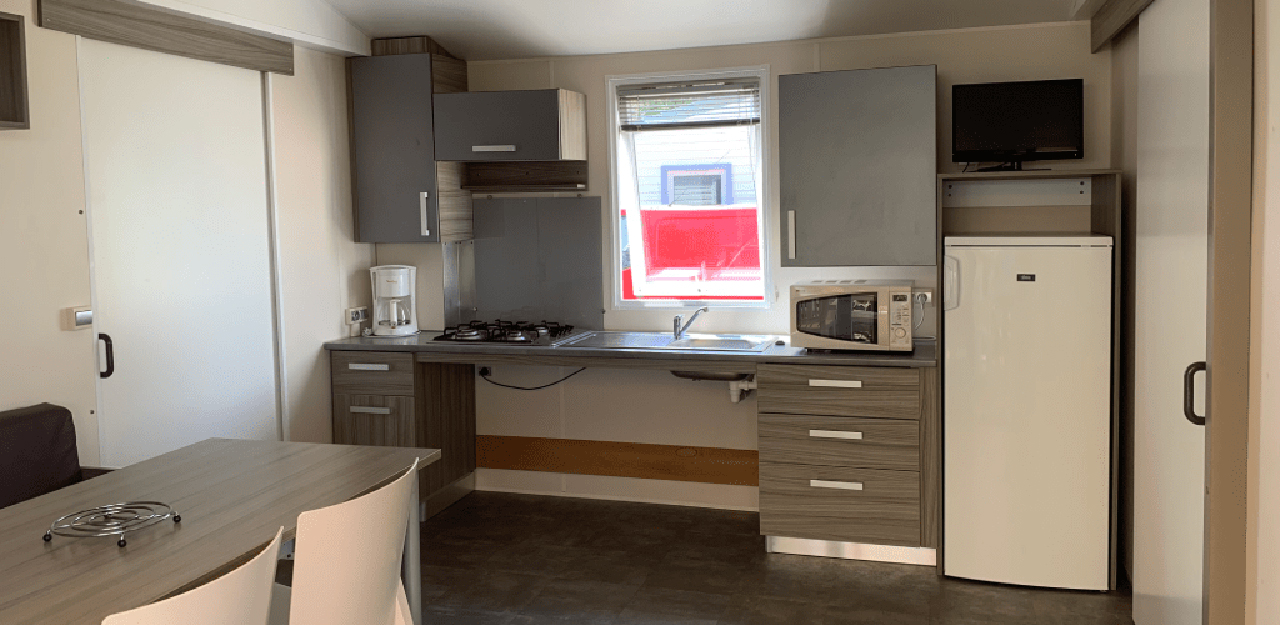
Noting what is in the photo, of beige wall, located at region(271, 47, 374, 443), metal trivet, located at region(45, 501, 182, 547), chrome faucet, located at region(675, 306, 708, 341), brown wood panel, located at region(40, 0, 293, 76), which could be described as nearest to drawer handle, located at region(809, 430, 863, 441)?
chrome faucet, located at region(675, 306, 708, 341)

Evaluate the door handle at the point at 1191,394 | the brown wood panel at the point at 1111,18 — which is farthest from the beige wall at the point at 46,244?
the brown wood panel at the point at 1111,18

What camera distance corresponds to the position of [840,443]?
13.4 ft

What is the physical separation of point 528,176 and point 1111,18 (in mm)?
2639

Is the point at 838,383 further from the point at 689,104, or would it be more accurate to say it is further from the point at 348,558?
the point at 348,558

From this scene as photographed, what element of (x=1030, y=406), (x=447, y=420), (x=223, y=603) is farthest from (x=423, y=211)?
(x=223, y=603)

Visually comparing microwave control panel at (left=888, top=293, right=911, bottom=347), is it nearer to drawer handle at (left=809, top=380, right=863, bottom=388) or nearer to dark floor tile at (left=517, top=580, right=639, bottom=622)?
drawer handle at (left=809, top=380, right=863, bottom=388)

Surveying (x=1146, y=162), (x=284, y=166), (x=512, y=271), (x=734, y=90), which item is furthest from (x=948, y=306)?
(x=284, y=166)

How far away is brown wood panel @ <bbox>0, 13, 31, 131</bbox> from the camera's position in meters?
3.17

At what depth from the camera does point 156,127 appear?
151 inches

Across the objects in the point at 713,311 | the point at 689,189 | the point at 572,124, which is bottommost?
the point at 713,311

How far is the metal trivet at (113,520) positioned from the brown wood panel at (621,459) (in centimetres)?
274

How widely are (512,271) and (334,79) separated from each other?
4.04ft

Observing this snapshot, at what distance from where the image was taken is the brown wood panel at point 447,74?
15.6 ft

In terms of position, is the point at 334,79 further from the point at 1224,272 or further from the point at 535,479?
the point at 1224,272
